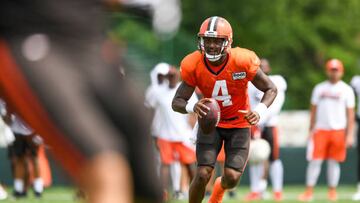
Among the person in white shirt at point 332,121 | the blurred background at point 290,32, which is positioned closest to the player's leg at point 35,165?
the person in white shirt at point 332,121

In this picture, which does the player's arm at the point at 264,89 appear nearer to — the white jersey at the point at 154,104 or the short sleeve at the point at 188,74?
the short sleeve at the point at 188,74

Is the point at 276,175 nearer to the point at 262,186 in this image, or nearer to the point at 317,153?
the point at 262,186

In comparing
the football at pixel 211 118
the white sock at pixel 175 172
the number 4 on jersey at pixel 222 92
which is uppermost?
the number 4 on jersey at pixel 222 92

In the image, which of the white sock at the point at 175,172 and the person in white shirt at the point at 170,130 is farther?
the white sock at the point at 175,172

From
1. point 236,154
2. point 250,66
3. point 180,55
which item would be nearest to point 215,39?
point 250,66

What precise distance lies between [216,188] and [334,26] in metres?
27.1

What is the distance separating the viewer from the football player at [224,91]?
9.03 metres

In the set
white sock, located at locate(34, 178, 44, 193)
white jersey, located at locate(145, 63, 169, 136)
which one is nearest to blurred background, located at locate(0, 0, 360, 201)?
white jersey, located at locate(145, 63, 169, 136)

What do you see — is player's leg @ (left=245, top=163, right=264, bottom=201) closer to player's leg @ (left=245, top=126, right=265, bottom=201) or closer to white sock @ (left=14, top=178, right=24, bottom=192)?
player's leg @ (left=245, top=126, right=265, bottom=201)

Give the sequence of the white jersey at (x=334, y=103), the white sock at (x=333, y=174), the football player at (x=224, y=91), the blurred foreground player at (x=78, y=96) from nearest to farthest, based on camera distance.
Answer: the blurred foreground player at (x=78, y=96) → the football player at (x=224, y=91) → the white sock at (x=333, y=174) → the white jersey at (x=334, y=103)

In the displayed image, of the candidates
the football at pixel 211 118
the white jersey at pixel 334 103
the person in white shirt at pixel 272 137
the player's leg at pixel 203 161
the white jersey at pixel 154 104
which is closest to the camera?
the football at pixel 211 118

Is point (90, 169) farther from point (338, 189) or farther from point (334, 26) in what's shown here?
point (334, 26)

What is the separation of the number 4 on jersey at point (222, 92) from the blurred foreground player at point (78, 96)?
546cm

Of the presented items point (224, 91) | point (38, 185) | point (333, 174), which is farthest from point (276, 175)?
point (224, 91)
